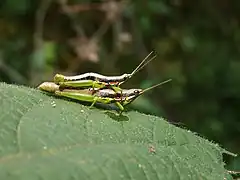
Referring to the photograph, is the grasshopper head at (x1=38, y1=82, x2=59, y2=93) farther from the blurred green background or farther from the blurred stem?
the blurred stem

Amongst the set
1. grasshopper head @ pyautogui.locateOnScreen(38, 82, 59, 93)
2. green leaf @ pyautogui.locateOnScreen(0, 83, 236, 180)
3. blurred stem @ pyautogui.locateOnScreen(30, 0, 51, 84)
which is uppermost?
blurred stem @ pyautogui.locateOnScreen(30, 0, 51, 84)

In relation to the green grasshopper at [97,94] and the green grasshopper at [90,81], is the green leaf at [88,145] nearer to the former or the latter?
the green grasshopper at [97,94]

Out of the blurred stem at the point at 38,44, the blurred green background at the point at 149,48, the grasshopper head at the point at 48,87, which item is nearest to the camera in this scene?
the grasshopper head at the point at 48,87

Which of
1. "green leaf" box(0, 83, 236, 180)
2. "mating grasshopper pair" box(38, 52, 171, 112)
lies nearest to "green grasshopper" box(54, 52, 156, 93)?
"mating grasshopper pair" box(38, 52, 171, 112)

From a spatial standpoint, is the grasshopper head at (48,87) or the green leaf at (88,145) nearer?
Answer: the green leaf at (88,145)

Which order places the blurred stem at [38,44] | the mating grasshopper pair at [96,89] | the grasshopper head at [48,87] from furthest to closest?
the blurred stem at [38,44]
the mating grasshopper pair at [96,89]
the grasshopper head at [48,87]

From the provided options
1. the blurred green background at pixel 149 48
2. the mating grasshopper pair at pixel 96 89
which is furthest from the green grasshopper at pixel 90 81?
the blurred green background at pixel 149 48

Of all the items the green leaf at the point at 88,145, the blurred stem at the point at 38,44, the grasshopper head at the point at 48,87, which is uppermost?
the blurred stem at the point at 38,44

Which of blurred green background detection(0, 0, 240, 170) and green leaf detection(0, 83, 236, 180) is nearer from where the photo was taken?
green leaf detection(0, 83, 236, 180)
